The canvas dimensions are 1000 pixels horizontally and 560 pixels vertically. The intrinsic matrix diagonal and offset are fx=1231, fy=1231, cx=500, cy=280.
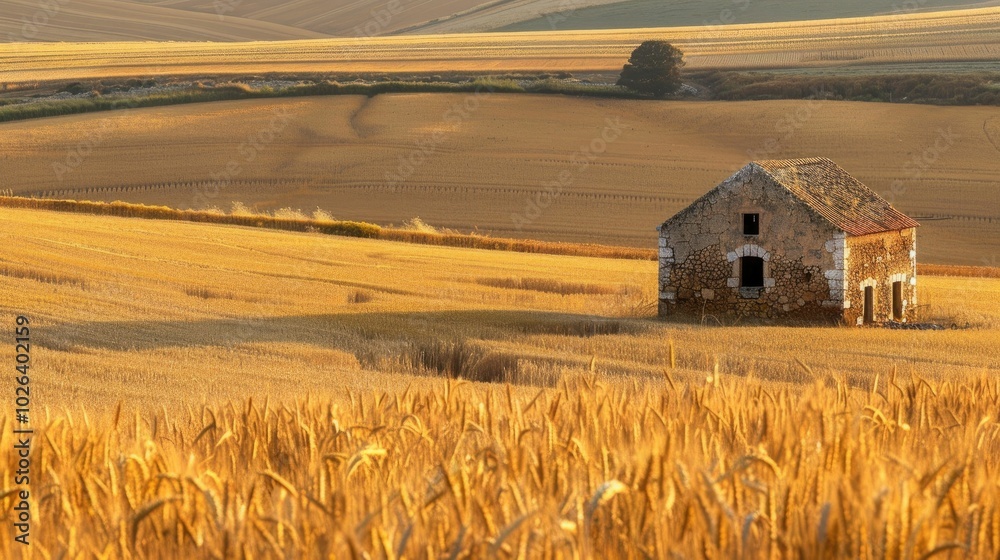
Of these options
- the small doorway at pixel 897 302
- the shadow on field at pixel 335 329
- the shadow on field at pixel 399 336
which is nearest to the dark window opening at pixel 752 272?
the shadow on field at pixel 335 329

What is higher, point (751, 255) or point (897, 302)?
point (751, 255)

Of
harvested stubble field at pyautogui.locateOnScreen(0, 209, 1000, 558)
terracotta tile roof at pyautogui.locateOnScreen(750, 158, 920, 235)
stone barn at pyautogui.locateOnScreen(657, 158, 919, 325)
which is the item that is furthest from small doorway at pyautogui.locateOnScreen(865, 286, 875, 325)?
harvested stubble field at pyautogui.locateOnScreen(0, 209, 1000, 558)

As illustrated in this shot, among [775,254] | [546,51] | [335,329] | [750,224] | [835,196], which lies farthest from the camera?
[546,51]

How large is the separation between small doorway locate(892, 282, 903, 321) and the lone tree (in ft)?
140

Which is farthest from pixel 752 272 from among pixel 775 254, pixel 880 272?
pixel 880 272

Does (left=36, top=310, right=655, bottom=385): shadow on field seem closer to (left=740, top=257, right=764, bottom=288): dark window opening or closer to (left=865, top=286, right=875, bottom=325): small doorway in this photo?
(left=740, top=257, right=764, bottom=288): dark window opening

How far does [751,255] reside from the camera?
87.0ft

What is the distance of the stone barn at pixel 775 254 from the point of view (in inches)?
1025

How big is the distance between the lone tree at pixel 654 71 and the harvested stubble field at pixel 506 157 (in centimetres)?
262

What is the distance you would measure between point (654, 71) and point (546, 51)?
70.8ft

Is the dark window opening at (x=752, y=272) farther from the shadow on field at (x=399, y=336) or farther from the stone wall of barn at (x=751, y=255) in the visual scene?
the shadow on field at (x=399, y=336)

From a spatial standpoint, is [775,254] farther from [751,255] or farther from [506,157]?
[506,157]

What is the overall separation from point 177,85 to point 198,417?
69.1 m

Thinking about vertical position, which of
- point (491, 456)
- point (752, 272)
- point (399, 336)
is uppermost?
point (752, 272)
